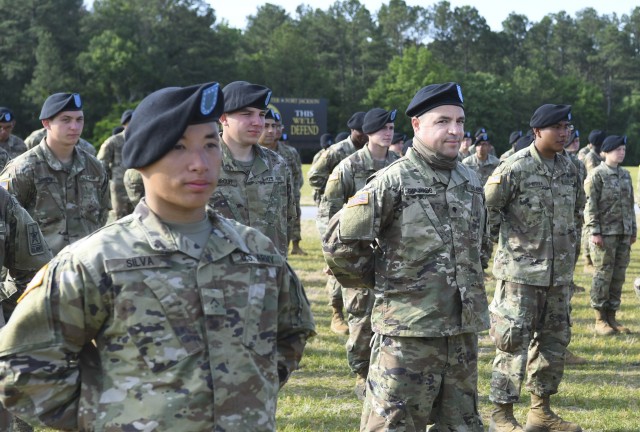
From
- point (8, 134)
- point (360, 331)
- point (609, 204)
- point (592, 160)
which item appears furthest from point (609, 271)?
point (8, 134)

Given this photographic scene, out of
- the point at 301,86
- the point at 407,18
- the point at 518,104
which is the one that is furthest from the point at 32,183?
the point at 407,18

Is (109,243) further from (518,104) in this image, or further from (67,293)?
(518,104)

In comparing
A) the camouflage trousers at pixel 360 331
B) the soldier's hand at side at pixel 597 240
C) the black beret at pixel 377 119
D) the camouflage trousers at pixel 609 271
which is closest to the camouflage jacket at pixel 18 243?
the camouflage trousers at pixel 360 331

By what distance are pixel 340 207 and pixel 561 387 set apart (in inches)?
107

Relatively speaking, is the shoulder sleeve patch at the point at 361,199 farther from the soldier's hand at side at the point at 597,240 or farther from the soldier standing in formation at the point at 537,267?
the soldier's hand at side at the point at 597,240

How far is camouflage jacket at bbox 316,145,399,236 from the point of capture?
8527 millimetres

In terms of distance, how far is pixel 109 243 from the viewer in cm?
266

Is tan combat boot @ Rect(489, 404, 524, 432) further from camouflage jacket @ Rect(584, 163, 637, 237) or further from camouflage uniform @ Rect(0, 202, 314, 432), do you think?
camouflage jacket @ Rect(584, 163, 637, 237)

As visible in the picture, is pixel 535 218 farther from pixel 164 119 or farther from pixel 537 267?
pixel 164 119

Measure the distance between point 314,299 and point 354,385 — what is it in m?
4.12

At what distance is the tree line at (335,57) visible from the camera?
205ft

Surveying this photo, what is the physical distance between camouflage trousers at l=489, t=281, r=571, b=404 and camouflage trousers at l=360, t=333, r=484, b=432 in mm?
Result: 1737

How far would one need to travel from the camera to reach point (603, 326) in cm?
1045

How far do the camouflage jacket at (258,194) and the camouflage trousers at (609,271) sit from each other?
5.58 meters
